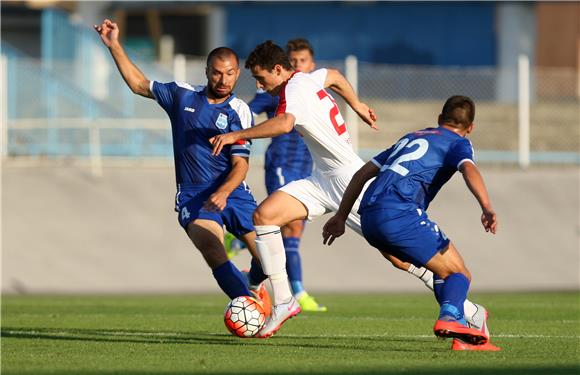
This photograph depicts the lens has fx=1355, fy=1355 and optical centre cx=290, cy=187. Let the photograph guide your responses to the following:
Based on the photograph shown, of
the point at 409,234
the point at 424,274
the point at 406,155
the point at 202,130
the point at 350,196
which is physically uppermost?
the point at 202,130

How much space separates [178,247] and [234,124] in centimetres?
1014

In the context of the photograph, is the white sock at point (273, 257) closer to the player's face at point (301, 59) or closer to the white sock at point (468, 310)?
the white sock at point (468, 310)

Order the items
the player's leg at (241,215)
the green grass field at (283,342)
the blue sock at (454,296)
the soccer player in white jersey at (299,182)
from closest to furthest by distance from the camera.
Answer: the green grass field at (283,342) → the blue sock at (454,296) → the soccer player in white jersey at (299,182) → the player's leg at (241,215)

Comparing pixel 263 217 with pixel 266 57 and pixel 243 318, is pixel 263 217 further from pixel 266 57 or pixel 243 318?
pixel 266 57

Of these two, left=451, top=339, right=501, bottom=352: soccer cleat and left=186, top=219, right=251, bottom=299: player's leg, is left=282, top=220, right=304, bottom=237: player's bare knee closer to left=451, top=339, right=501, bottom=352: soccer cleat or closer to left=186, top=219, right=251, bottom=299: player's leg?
left=186, top=219, right=251, bottom=299: player's leg

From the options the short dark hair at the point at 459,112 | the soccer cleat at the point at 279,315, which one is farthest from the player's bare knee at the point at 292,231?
the short dark hair at the point at 459,112

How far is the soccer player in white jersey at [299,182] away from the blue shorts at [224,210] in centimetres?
37

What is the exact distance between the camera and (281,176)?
13406 millimetres

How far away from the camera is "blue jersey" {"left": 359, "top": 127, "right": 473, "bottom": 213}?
8695mm

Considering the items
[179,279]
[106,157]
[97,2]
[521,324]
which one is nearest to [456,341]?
[521,324]

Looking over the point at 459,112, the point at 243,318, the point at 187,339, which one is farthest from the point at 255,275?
the point at 459,112

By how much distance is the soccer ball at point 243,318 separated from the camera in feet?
31.1

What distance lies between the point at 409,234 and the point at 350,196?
0.74 meters

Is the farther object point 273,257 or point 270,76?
point 270,76
